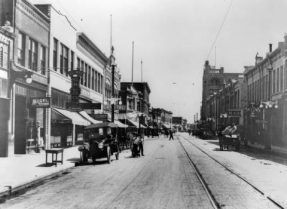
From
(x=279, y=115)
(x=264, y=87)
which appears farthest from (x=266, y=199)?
(x=264, y=87)

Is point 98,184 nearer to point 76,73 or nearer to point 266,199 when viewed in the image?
point 266,199

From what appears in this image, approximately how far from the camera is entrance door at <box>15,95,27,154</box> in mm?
24578

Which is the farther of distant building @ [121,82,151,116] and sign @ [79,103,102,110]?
distant building @ [121,82,151,116]

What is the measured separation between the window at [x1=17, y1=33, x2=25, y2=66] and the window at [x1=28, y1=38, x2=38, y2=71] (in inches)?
44.9

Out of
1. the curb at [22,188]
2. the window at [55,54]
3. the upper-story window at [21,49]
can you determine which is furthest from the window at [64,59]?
the curb at [22,188]

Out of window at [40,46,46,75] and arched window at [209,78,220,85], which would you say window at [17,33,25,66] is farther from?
arched window at [209,78,220,85]

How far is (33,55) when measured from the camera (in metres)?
26.8

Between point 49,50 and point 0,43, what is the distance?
337 inches

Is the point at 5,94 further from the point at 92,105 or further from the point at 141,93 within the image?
the point at 141,93

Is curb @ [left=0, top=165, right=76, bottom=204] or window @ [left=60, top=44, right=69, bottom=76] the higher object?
window @ [left=60, top=44, right=69, bottom=76]

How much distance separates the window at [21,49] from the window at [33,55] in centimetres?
114

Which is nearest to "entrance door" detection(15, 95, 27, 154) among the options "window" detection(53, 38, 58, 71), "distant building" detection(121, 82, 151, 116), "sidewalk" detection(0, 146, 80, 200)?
"sidewalk" detection(0, 146, 80, 200)

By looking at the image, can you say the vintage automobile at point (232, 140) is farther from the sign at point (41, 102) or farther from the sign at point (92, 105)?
the sign at point (41, 102)

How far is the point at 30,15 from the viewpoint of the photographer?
2597 cm
